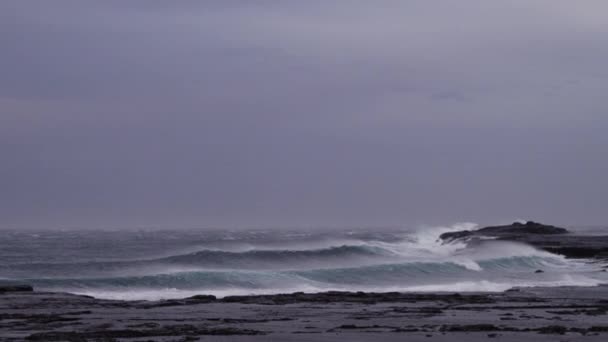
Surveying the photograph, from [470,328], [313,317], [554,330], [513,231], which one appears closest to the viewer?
[554,330]

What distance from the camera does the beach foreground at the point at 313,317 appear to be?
21750 millimetres

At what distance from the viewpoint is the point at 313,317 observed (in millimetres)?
26156

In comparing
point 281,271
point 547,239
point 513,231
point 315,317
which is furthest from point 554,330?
point 513,231

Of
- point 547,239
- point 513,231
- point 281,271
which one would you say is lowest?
point 281,271

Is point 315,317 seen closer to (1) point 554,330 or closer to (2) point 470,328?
(2) point 470,328

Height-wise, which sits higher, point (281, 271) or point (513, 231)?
point (513, 231)

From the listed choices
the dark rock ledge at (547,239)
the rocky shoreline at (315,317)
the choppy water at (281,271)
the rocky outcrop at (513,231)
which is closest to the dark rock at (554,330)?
the rocky shoreline at (315,317)

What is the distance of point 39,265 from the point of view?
4988 centimetres

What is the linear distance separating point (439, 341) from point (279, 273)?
2492 cm

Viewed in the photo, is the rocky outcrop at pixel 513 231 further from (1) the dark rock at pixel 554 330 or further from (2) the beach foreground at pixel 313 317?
(1) the dark rock at pixel 554 330

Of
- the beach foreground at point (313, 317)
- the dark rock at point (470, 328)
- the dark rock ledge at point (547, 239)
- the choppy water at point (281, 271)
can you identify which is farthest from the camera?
the dark rock ledge at point (547, 239)

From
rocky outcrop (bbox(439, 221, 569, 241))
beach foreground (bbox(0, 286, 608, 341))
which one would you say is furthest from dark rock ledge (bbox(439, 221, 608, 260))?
beach foreground (bbox(0, 286, 608, 341))

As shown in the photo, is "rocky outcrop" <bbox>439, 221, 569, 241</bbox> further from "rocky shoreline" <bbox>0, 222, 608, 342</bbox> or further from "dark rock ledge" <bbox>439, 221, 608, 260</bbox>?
"rocky shoreline" <bbox>0, 222, 608, 342</bbox>

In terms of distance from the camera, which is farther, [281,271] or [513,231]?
[513,231]
